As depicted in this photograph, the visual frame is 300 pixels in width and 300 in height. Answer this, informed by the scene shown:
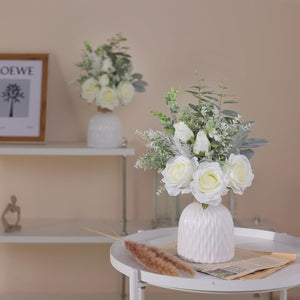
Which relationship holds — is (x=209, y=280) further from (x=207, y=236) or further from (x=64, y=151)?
(x=64, y=151)

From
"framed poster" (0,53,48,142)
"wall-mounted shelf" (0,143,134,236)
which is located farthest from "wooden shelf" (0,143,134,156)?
"framed poster" (0,53,48,142)

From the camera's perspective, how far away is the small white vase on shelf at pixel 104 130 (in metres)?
2.32

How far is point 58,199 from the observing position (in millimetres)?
2568

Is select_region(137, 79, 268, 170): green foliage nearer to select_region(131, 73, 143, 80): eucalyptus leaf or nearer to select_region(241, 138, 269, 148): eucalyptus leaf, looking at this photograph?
select_region(241, 138, 269, 148): eucalyptus leaf

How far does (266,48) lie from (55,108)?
43.2 inches

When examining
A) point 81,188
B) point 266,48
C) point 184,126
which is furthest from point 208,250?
point 266,48

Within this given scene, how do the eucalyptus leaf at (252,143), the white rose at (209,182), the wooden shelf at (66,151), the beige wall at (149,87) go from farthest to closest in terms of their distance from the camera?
the beige wall at (149,87)
the wooden shelf at (66,151)
the eucalyptus leaf at (252,143)
the white rose at (209,182)

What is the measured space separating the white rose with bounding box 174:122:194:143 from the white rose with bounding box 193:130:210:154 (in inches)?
1.2

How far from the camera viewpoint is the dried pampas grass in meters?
1.32

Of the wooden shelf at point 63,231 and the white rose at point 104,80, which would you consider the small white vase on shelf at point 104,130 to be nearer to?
the white rose at point 104,80

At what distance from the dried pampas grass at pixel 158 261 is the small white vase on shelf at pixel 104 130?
96 centimetres

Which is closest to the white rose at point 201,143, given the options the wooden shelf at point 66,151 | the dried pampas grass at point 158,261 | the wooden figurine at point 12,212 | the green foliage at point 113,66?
the dried pampas grass at point 158,261

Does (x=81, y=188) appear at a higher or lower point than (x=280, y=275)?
higher

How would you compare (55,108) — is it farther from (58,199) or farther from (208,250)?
(208,250)
